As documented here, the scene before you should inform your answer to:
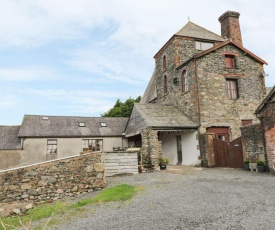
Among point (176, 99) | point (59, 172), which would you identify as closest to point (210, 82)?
point (176, 99)

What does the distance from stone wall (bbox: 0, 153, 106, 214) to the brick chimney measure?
655 inches

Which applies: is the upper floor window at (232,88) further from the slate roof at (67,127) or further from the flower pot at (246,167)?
the slate roof at (67,127)

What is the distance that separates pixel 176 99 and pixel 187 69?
8.60 feet

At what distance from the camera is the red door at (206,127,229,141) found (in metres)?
16.1

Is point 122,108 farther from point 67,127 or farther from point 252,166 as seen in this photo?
point 252,166

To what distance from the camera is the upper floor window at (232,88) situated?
1709 centimetres

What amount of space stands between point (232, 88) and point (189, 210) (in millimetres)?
13567

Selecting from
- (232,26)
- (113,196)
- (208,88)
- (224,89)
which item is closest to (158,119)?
(208,88)

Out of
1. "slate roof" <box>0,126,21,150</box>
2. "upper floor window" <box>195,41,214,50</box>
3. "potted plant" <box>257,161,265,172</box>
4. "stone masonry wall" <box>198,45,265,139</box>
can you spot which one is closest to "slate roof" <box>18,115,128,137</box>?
"slate roof" <box>0,126,21,150</box>

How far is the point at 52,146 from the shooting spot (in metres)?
19.5

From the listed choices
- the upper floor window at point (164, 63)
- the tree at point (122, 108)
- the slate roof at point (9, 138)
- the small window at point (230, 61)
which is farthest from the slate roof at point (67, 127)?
the small window at point (230, 61)

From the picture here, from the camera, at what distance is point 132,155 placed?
13.0 meters

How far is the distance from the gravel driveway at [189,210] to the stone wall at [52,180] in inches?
93.7

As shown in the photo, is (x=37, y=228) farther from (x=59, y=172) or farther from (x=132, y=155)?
(x=132, y=155)
